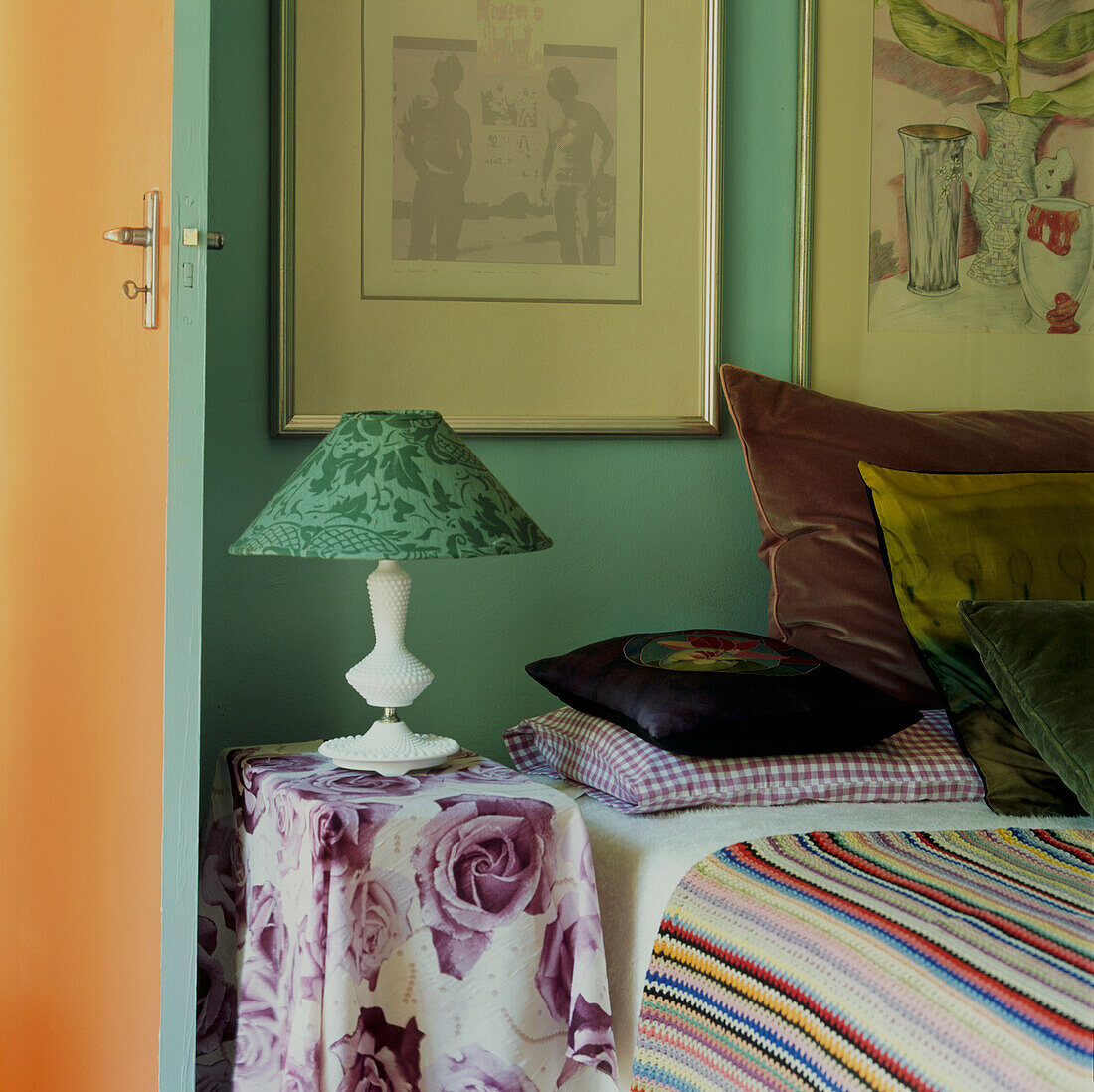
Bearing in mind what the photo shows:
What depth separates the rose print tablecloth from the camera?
1.17 metres

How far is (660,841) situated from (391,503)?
0.47 meters

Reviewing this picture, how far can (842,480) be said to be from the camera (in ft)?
5.59

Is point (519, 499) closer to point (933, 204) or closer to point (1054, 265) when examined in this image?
point (933, 204)

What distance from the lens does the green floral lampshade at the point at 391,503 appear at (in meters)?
1.26

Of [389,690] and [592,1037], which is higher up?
[389,690]

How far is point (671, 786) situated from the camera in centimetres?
136

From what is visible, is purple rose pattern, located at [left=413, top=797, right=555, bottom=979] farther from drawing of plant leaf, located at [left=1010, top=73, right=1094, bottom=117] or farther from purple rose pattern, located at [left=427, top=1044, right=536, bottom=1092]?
drawing of plant leaf, located at [left=1010, top=73, right=1094, bottom=117]

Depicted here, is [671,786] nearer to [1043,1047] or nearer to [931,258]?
[1043,1047]

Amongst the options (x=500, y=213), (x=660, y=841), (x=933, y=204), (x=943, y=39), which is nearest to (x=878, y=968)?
(x=660, y=841)

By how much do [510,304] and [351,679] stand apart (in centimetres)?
70

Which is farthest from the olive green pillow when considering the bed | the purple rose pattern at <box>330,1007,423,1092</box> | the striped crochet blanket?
the purple rose pattern at <box>330,1007,423,1092</box>

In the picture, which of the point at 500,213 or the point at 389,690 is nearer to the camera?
the point at 389,690

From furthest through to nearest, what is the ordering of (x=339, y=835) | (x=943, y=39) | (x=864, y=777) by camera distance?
(x=943, y=39) < (x=864, y=777) < (x=339, y=835)

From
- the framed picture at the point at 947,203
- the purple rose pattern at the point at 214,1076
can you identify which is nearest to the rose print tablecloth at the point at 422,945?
the purple rose pattern at the point at 214,1076
